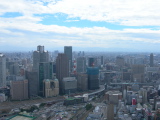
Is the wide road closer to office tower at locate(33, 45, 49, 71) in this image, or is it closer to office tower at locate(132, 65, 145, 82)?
office tower at locate(33, 45, 49, 71)

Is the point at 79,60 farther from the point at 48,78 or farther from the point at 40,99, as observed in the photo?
the point at 40,99

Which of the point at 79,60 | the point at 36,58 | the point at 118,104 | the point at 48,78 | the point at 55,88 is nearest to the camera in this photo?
the point at 118,104

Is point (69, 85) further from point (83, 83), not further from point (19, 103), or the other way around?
point (19, 103)

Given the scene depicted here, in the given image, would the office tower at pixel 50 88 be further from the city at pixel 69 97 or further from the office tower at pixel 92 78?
the office tower at pixel 92 78

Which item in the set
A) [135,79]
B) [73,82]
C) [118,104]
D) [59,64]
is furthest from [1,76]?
[135,79]

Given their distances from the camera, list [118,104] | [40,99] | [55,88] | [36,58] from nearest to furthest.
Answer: [118,104]
[40,99]
[55,88]
[36,58]

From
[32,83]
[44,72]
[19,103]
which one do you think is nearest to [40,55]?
[44,72]

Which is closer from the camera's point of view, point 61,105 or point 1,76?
point 61,105
